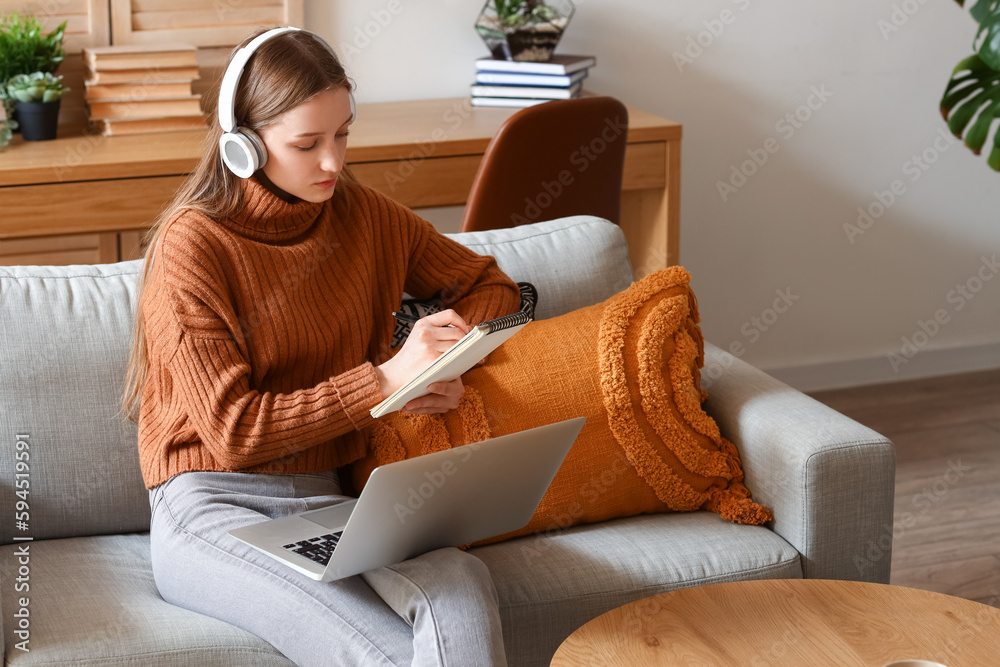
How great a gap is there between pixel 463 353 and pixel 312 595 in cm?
33

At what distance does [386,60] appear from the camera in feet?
9.27

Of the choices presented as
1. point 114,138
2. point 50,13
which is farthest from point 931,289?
point 50,13

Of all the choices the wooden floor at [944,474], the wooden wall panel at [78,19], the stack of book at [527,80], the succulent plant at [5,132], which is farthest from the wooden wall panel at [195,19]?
the wooden floor at [944,474]

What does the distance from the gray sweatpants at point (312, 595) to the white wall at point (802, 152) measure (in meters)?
1.72

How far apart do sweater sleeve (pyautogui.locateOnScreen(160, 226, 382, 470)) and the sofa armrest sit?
61cm

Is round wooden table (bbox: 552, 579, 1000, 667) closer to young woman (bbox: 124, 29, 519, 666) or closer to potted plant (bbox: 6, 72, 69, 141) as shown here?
young woman (bbox: 124, 29, 519, 666)

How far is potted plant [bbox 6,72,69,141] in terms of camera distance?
2.38 meters

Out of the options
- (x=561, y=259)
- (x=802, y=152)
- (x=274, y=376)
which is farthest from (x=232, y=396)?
(x=802, y=152)

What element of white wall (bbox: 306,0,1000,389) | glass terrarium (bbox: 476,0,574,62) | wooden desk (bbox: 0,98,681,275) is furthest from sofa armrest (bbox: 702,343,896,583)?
white wall (bbox: 306,0,1000,389)

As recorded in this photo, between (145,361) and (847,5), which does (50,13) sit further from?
(847,5)

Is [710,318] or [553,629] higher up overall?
[553,629]

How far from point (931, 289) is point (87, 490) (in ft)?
8.93

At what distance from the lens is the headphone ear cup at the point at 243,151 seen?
1.39m

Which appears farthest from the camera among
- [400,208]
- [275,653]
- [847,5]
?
[847,5]
